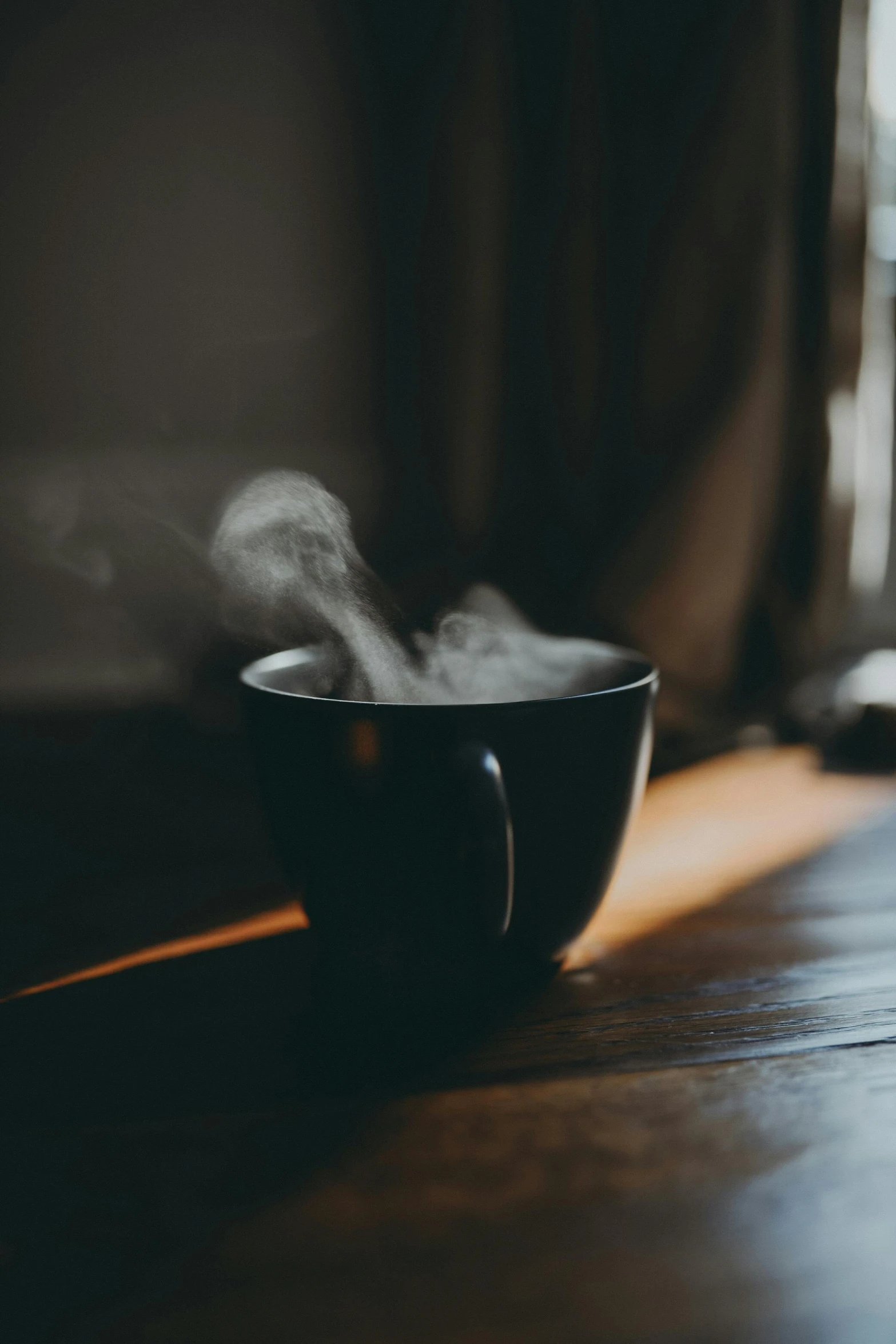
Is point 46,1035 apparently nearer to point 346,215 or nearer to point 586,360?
point 586,360

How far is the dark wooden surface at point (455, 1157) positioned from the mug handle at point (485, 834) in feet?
0.18

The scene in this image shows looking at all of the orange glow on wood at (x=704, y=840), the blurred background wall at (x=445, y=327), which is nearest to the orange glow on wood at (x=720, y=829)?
the orange glow on wood at (x=704, y=840)

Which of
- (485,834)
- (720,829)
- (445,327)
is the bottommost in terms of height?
(720,829)

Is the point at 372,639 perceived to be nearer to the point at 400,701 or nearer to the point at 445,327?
the point at 400,701

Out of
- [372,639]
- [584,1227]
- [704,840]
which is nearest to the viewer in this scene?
[584,1227]

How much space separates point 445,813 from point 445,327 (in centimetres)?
77

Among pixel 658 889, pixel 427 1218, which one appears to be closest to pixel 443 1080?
pixel 427 1218

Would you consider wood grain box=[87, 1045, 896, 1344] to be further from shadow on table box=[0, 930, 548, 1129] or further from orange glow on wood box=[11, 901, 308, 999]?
orange glow on wood box=[11, 901, 308, 999]

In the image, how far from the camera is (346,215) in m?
1.11

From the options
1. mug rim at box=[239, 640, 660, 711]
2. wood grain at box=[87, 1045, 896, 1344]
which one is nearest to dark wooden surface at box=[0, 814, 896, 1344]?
wood grain at box=[87, 1045, 896, 1344]

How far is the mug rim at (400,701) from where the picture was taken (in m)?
0.32

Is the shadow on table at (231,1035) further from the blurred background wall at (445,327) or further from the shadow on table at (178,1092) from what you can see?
the blurred background wall at (445,327)

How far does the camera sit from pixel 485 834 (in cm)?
31

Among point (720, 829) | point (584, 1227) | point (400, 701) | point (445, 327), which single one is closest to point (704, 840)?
point (720, 829)
